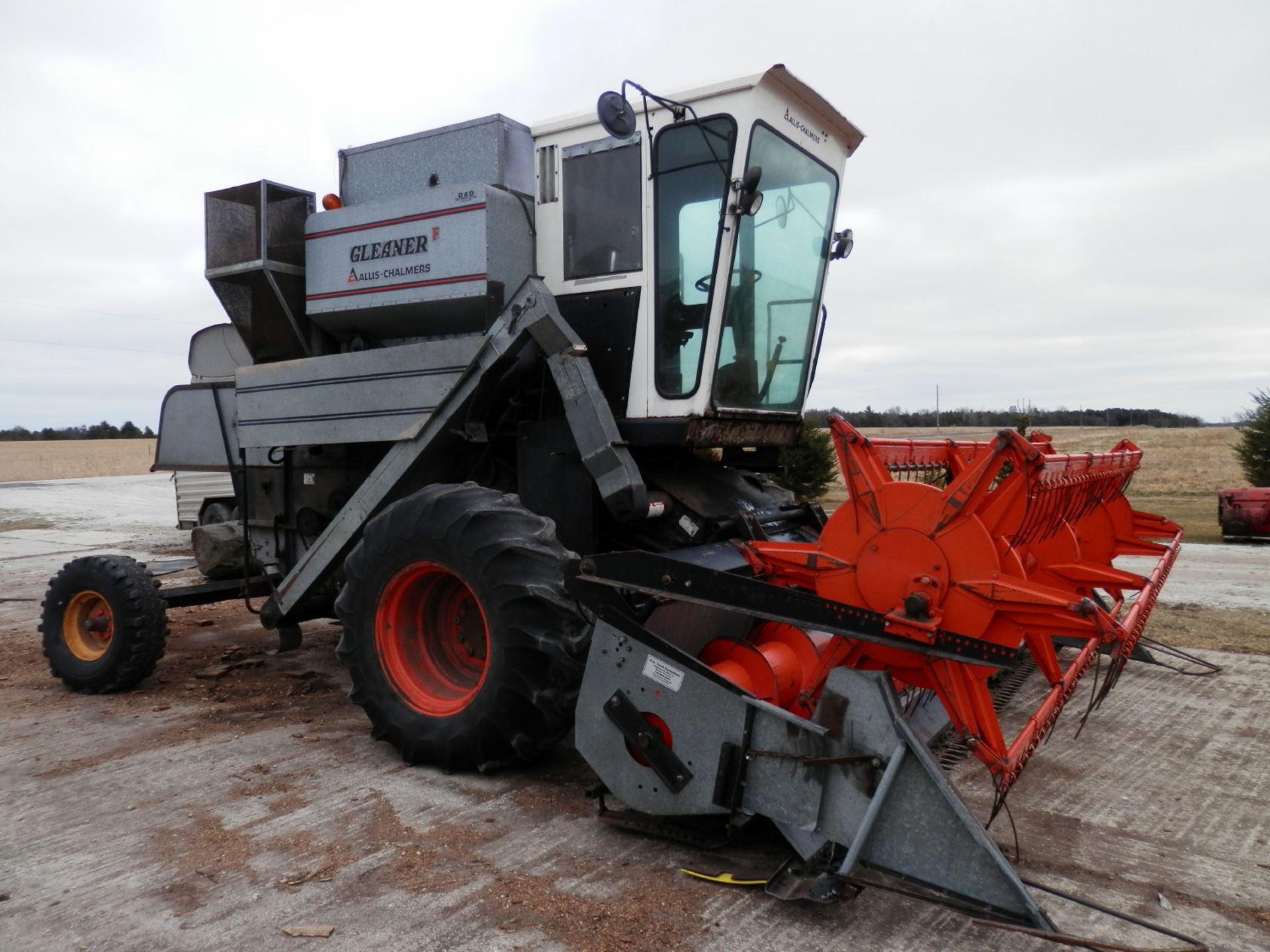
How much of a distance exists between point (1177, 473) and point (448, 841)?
2636 cm

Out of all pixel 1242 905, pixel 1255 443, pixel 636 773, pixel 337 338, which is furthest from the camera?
pixel 1255 443

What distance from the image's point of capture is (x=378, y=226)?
17.8 ft

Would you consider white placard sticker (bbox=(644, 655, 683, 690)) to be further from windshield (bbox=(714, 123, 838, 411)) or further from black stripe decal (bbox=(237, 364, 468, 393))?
black stripe decal (bbox=(237, 364, 468, 393))

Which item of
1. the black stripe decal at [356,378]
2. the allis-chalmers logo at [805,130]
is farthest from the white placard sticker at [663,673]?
the allis-chalmers logo at [805,130]

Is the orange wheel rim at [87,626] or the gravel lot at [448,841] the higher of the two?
the orange wheel rim at [87,626]

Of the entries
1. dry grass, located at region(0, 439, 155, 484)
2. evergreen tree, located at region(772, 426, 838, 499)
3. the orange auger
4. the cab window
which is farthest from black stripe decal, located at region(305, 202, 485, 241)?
dry grass, located at region(0, 439, 155, 484)

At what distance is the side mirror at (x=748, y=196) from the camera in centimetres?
442

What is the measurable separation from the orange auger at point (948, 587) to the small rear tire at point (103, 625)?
375cm

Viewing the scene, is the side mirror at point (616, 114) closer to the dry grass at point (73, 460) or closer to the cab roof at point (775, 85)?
the cab roof at point (775, 85)

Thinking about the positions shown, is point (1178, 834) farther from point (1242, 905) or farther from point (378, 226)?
point (378, 226)

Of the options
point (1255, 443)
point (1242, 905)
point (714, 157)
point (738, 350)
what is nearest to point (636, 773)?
point (1242, 905)

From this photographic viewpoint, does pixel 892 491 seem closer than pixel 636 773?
Yes

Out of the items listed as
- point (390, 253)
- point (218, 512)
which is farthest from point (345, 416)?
point (218, 512)

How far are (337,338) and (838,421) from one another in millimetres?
3572
